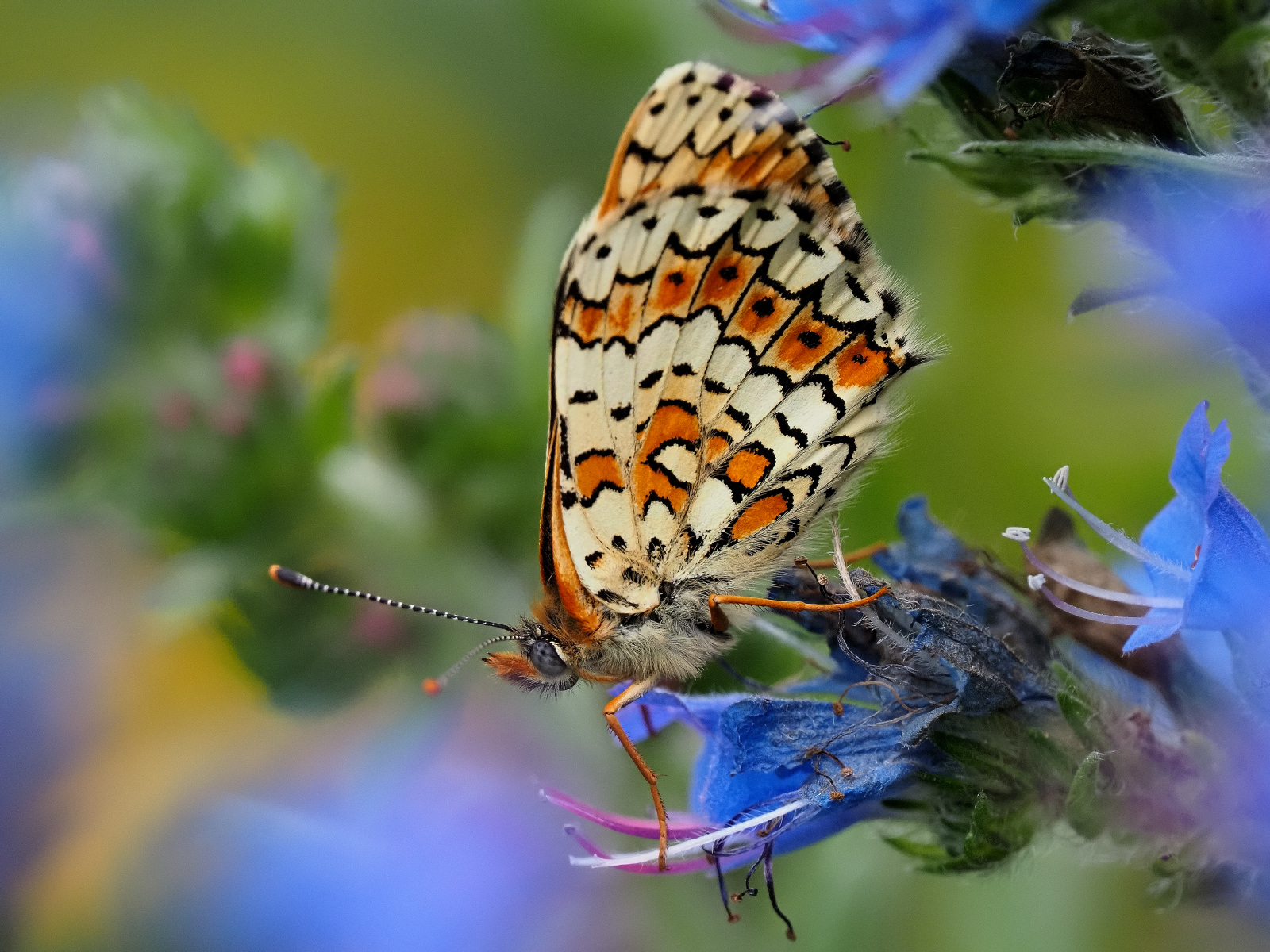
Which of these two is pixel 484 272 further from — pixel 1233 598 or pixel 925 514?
pixel 1233 598

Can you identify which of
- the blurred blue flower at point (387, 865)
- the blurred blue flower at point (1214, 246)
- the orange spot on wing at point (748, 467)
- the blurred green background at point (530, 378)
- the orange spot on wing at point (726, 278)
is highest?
the blurred blue flower at point (1214, 246)

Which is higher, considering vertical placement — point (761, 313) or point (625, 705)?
point (761, 313)

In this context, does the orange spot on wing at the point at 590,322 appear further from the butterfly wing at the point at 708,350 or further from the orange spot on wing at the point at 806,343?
the orange spot on wing at the point at 806,343

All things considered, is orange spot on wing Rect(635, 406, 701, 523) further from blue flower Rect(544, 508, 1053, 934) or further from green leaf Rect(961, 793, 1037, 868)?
green leaf Rect(961, 793, 1037, 868)

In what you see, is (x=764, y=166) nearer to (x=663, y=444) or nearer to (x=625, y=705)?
(x=663, y=444)

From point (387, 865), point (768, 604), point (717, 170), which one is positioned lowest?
point (387, 865)

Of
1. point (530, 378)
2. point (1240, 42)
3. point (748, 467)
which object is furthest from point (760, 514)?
point (530, 378)

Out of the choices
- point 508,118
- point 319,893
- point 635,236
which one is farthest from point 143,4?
point 635,236

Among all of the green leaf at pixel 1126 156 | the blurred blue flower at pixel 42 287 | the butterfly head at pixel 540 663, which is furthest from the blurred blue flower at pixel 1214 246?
the blurred blue flower at pixel 42 287
